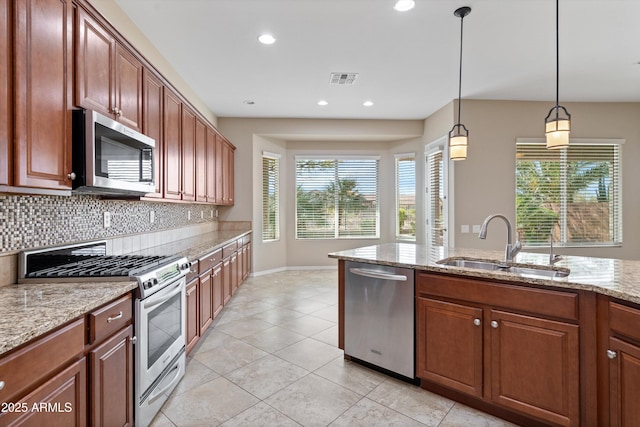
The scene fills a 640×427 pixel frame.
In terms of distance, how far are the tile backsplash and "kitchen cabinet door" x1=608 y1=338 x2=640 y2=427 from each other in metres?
3.10

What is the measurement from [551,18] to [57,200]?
411 centimetres

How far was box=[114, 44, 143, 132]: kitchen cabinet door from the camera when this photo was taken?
2133 mm

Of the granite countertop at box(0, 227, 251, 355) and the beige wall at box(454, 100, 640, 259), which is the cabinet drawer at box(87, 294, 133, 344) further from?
the beige wall at box(454, 100, 640, 259)

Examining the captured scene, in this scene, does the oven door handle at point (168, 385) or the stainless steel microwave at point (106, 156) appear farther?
the oven door handle at point (168, 385)

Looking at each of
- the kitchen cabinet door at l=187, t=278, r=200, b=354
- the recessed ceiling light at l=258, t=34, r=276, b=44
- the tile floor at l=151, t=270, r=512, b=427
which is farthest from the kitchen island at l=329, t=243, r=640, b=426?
the recessed ceiling light at l=258, t=34, r=276, b=44

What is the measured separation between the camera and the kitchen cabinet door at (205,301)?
296 cm

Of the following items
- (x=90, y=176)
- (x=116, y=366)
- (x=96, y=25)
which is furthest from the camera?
(x=96, y=25)

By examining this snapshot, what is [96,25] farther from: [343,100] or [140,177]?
[343,100]

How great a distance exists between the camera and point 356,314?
2.58 meters

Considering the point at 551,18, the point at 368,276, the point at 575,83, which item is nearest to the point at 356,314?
the point at 368,276

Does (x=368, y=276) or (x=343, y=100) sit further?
(x=343, y=100)

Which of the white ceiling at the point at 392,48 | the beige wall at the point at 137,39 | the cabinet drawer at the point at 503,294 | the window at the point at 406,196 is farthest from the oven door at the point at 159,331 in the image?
the window at the point at 406,196

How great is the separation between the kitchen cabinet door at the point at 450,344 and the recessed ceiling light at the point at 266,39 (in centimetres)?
273

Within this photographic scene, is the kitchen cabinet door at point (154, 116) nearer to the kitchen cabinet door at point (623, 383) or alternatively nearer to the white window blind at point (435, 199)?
the kitchen cabinet door at point (623, 383)
